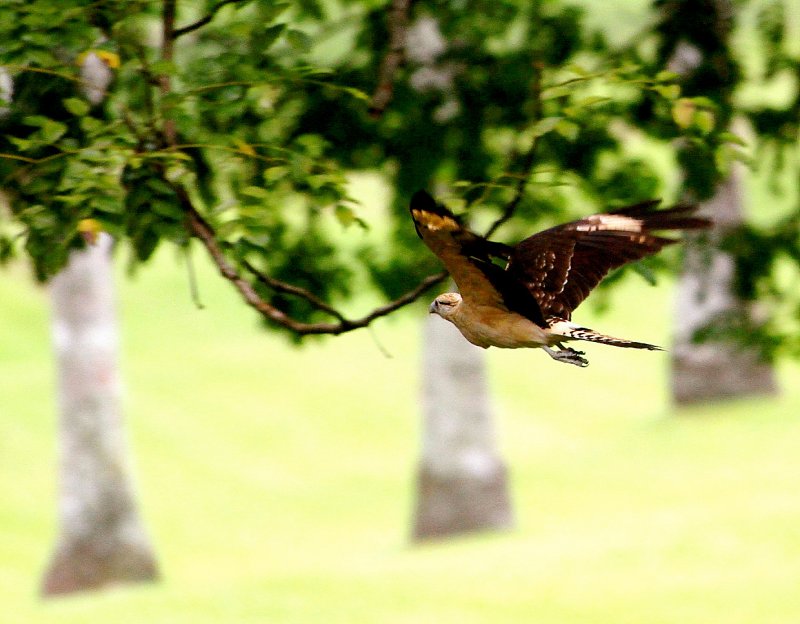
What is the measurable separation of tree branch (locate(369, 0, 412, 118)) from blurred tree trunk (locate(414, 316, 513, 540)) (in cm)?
1080

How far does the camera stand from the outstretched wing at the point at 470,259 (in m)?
4.15

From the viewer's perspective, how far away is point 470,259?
14.0 ft

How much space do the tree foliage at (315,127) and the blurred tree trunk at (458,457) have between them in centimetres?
785

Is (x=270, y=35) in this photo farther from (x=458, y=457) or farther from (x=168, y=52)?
(x=458, y=457)

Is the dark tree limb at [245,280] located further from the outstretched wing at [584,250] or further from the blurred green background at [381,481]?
the blurred green background at [381,481]

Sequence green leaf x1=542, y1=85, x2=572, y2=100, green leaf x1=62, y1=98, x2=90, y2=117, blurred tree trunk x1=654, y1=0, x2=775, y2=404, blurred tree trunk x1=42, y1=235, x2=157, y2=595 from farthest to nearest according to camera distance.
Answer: blurred tree trunk x1=42, y1=235, x2=157, y2=595 < blurred tree trunk x1=654, y1=0, x2=775, y2=404 < green leaf x1=62, y1=98, x2=90, y2=117 < green leaf x1=542, y1=85, x2=572, y2=100

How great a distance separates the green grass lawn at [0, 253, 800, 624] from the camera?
13945 millimetres

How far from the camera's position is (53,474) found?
20.2 m

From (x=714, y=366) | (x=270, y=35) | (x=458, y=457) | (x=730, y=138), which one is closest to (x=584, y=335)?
(x=730, y=138)

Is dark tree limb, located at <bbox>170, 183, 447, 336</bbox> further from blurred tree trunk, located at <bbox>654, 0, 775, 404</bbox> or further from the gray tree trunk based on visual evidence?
the gray tree trunk

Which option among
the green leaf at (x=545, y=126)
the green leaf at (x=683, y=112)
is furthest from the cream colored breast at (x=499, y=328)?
the green leaf at (x=683, y=112)

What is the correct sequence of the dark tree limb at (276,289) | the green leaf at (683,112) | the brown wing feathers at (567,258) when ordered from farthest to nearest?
the green leaf at (683,112) < the dark tree limb at (276,289) < the brown wing feathers at (567,258)

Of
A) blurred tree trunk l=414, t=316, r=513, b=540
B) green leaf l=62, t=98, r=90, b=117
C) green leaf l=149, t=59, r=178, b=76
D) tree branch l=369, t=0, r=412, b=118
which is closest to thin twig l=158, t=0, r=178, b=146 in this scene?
green leaf l=149, t=59, r=178, b=76

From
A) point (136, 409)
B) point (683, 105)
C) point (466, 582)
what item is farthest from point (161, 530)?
point (683, 105)
